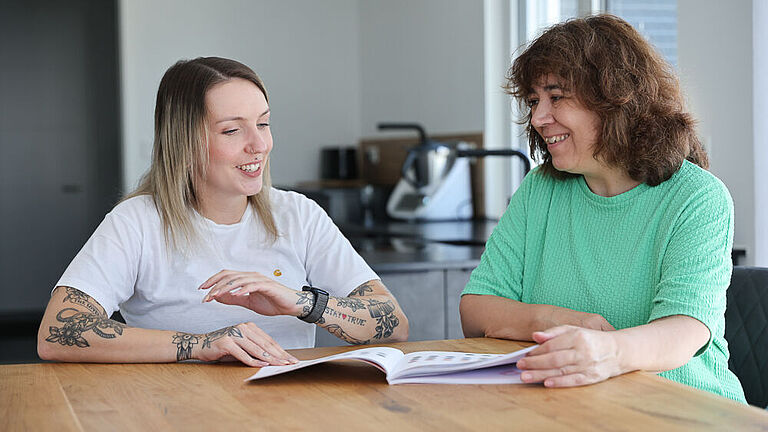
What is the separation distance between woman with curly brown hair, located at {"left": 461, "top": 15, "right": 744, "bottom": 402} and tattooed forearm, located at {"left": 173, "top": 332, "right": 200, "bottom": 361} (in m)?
0.53

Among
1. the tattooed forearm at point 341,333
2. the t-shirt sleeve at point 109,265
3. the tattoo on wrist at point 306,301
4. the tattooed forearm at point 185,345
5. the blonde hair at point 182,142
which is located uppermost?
the blonde hair at point 182,142

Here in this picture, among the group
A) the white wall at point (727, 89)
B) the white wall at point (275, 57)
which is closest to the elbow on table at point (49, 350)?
the white wall at point (727, 89)

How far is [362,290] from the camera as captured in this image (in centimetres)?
173

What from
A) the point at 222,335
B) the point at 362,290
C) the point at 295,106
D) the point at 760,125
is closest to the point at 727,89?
the point at 760,125

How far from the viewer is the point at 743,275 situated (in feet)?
5.48

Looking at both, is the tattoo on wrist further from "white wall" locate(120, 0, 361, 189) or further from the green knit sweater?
"white wall" locate(120, 0, 361, 189)

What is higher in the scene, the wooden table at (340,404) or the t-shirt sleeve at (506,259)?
the t-shirt sleeve at (506,259)

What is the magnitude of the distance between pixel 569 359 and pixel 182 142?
91 centimetres

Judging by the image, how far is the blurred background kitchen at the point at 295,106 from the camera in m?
4.24

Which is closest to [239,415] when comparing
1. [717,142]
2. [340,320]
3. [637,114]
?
[340,320]

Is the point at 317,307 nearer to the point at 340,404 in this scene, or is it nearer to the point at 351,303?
the point at 351,303

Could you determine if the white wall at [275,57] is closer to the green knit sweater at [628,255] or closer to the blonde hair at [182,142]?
the blonde hair at [182,142]

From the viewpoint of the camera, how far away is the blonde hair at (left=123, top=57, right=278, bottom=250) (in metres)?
1.70

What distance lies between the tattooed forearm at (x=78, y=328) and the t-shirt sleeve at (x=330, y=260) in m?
0.45
